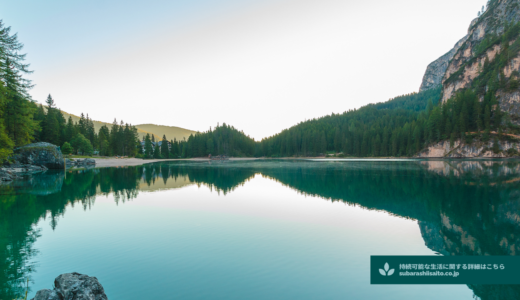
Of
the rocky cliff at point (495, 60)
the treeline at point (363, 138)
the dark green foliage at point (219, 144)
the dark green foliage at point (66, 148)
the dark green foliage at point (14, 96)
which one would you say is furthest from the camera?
the dark green foliage at point (219, 144)

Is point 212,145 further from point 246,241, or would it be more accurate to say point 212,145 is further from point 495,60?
point 246,241

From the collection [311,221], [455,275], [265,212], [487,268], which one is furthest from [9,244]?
[487,268]

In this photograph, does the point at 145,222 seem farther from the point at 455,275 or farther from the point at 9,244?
the point at 455,275

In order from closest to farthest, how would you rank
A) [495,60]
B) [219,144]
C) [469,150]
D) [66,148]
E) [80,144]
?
[66,148]
[80,144]
[469,150]
[495,60]
[219,144]

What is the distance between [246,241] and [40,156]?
55261mm

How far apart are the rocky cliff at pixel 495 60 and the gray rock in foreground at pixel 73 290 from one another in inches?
4801

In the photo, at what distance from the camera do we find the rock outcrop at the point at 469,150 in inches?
3179

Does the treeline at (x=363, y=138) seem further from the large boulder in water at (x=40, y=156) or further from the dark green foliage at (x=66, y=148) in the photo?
the large boulder in water at (x=40, y=156)

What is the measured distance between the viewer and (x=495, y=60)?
108 meters

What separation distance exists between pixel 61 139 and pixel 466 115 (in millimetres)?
148508

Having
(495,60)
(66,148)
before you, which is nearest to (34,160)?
(66,148)

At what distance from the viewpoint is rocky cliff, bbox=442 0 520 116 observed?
301ft

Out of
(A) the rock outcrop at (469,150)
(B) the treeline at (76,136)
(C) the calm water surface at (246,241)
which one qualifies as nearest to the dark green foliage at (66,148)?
(B) the treeline at (76,136)

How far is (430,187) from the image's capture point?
25562mm
